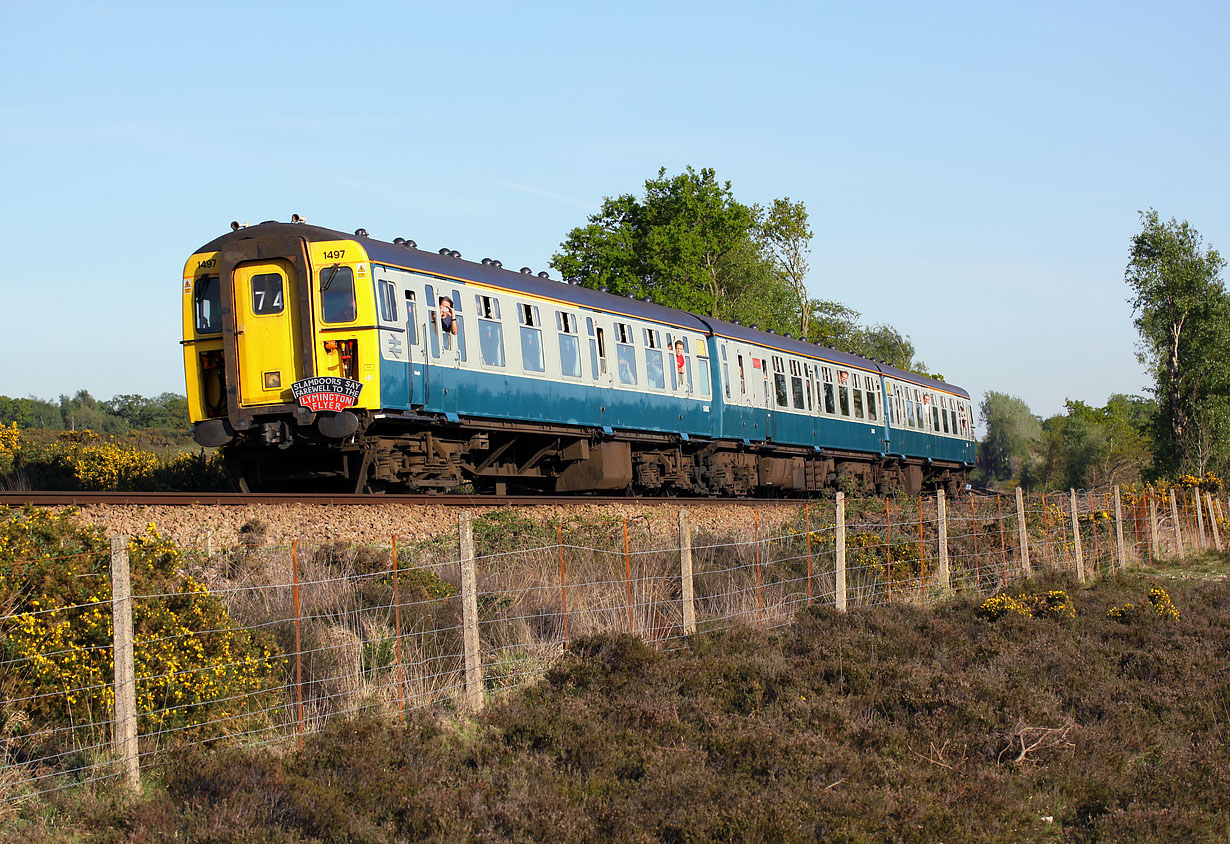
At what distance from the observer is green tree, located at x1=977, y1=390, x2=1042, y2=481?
12244 centimetres

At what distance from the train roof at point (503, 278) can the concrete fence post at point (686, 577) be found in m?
6.19

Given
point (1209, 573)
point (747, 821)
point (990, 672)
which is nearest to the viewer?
point (747, 821)

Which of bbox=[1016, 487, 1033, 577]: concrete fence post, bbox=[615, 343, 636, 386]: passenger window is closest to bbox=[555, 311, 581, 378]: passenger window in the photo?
bbox=[615, 343, 636, 386]: passenger window

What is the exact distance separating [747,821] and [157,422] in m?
78.1

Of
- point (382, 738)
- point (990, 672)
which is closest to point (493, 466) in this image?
point (990, 672)

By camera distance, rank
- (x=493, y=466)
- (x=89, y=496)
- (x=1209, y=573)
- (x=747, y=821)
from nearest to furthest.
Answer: (x=747, y=821) < (x=89, y=496) < (x=493, y=466) < (x=1209, y=573)

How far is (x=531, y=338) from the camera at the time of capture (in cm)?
1752

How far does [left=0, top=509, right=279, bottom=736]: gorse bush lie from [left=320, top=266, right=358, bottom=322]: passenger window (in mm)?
6379

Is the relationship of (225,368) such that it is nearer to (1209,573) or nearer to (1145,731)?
(1145,731)

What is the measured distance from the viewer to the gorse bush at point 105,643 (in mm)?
7230

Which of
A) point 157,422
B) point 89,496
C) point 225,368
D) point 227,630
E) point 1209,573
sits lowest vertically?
point 1209,573

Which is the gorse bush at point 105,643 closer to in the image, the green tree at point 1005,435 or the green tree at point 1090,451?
the green tree at point 1090,451

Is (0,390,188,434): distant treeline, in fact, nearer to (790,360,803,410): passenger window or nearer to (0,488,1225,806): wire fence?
(790,360,803,410): passenger window

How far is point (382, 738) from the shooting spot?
24.8 ft
